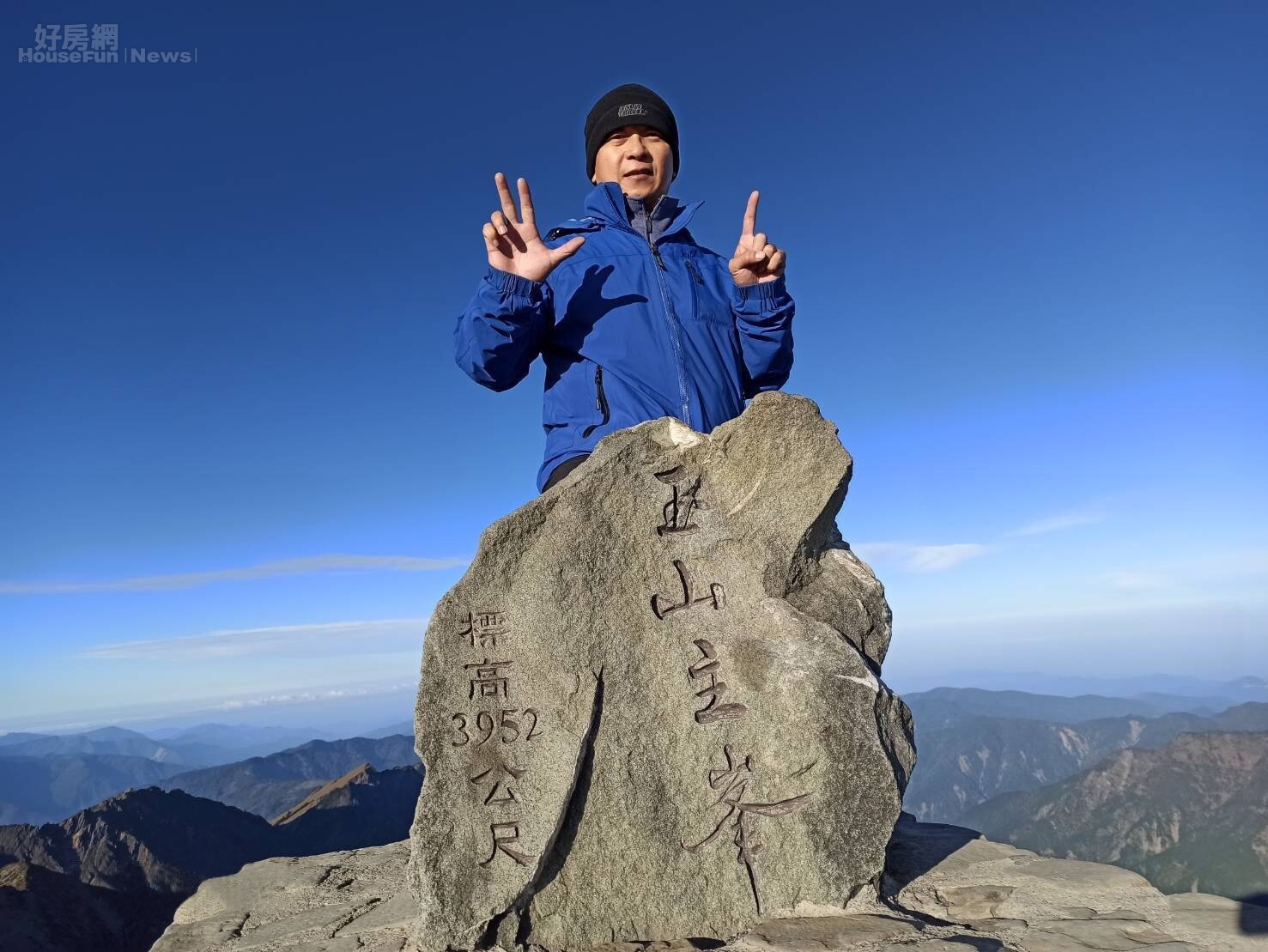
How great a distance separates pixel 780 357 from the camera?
4719 millimetres

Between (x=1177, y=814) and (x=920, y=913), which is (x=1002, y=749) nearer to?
(x=1177, y=814)

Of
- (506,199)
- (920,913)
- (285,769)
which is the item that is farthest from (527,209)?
(285,769)

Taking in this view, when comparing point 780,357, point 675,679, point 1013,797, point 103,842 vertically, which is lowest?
point 1013,797

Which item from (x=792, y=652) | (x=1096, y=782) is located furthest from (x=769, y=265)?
(x=1096, y=782)

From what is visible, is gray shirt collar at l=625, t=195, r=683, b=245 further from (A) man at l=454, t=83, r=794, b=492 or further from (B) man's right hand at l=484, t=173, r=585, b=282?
(B) man's right hand at l=484, t=173, r=585, b=282

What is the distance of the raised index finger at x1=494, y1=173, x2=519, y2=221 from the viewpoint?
13.5 feet

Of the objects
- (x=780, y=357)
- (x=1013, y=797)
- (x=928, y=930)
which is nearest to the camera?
(x=928, y=930)

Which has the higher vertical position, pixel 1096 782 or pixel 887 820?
pixel 887 820

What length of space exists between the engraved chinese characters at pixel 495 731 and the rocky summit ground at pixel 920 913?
0.79m

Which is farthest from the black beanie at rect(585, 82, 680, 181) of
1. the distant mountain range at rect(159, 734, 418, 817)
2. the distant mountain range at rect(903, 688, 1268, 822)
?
the distant mountain range at rect(903, 688, 1268, 822)

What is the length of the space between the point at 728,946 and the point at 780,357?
3170 mm

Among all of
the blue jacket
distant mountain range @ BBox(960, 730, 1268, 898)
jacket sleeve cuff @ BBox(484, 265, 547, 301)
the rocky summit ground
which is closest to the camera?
the rocky summit ground

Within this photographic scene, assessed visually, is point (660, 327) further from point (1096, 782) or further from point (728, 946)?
point (1096, 782)

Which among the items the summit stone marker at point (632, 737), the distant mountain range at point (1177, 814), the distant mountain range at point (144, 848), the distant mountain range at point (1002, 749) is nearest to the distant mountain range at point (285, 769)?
the distant mountain range at point (144, 848)
